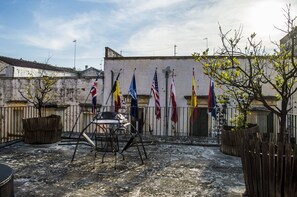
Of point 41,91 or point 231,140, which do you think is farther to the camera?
point 41,91

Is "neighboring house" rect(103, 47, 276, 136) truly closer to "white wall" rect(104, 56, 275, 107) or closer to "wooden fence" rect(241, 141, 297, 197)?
"white wall" rect(104, 56, 275, 107)

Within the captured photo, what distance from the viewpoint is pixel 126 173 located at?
18.8 feet

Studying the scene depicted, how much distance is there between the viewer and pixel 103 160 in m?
6.89

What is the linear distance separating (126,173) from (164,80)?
9.80 meters

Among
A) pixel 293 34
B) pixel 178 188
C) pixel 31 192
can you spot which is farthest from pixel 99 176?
pixel 293 34

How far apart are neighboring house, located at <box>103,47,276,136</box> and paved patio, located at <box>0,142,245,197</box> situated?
21.8 ft

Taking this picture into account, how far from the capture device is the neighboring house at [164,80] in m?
14.7

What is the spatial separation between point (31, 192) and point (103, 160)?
98.2 inches

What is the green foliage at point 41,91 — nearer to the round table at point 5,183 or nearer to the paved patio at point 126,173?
the paved patio at point 126,173

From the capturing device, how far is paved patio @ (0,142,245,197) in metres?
4.66

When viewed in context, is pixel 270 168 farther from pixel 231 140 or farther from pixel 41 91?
pixel 41 91

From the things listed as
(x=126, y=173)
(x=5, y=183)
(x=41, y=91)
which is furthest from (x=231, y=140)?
(x=41, y=91)

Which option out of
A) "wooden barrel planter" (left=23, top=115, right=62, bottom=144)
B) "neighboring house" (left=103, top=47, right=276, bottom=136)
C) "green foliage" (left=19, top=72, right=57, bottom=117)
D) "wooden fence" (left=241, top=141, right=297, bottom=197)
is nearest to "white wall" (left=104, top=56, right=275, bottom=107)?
"neighboring house" (left=103, top=47, right=276, bottom=136)

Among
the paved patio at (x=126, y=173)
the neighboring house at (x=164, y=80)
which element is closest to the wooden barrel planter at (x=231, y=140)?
the paved patio at (x=126, y=173)
